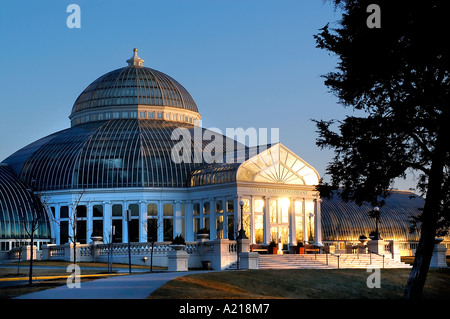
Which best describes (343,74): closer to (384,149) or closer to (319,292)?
(384,149)

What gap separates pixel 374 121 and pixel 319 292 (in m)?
13.9

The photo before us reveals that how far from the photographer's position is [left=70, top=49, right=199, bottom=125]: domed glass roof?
3556 inches

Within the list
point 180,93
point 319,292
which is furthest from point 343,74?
point 180,93

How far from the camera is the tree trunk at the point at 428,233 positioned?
2947 centimetres

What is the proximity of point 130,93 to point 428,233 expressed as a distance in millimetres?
64522

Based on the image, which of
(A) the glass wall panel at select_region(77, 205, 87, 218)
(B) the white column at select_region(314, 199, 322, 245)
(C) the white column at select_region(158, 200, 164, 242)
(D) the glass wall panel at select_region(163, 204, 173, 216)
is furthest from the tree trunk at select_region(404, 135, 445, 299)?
(A) the glass wall panel at select_region(77, 205, 87, 218)

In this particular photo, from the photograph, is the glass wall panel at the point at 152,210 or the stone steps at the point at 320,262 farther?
the glass wall panel at the point at 152,210

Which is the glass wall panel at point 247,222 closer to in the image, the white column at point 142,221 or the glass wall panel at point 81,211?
the white column at point 142,221

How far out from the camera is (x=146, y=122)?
3445 inches

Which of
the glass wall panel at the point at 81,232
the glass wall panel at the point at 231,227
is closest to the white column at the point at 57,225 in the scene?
the glass wall panel at the point at 81,232

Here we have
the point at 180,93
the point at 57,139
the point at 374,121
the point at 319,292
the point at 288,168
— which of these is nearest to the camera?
the point at 374,121

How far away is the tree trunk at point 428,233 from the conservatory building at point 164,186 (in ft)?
139

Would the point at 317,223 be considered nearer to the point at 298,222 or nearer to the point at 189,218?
the point at 298,222

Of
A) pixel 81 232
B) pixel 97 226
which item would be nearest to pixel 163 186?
pixel 97 226
